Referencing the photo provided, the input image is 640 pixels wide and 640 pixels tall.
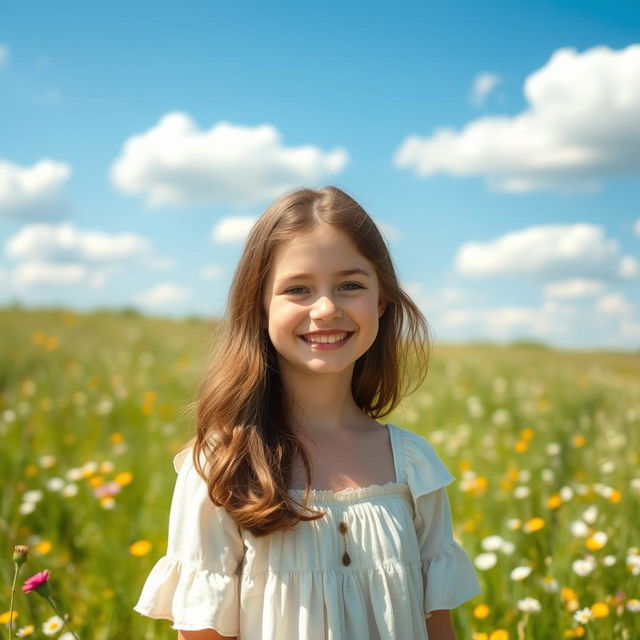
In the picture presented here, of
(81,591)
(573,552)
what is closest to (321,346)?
(573,552)

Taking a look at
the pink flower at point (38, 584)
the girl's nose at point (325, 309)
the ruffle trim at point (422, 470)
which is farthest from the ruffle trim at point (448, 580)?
the pink flower at point (38, 584)

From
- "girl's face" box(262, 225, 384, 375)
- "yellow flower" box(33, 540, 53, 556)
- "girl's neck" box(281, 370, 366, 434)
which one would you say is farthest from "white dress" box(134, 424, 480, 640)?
"yellow flower" box(33, 540, 53, 556)

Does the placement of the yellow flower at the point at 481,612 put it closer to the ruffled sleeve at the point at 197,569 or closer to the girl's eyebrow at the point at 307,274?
the ruffled sleeve at the point at 197,569

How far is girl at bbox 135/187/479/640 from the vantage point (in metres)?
1.76

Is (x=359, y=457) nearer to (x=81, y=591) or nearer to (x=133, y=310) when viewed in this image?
(x=81, y=591)

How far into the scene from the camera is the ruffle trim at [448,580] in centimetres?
192

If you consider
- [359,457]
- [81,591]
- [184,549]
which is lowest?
[81,591]

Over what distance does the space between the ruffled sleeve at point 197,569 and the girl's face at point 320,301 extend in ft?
1.39

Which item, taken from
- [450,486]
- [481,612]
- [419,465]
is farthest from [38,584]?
[450,486]

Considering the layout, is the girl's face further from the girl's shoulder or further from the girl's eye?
the girl's shoulder

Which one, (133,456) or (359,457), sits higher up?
(359,457)

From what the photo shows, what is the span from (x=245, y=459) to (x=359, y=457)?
1.02 feet

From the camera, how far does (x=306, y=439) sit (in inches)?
77.0

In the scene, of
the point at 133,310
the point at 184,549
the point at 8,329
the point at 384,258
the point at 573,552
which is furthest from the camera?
the point at 133,310
